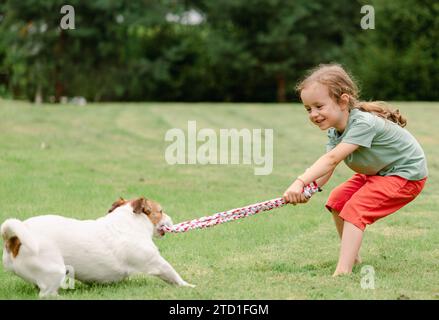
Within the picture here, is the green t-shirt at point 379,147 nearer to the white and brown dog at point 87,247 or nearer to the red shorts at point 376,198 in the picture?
the red shorts at point 376,198

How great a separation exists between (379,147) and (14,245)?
2.80 metres

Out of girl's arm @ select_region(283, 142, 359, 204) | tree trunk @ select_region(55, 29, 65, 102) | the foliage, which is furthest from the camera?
tree trunk @ select_region(55, 29, 65, 102)

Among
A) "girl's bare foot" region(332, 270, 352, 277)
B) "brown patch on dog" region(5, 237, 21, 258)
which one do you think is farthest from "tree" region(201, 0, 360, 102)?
"brown patch on dog" region(5, 237, 21, 258)

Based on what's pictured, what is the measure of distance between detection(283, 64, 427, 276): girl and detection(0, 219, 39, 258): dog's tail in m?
1.88

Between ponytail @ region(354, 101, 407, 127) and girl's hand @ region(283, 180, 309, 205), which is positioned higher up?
ponytail @ region(354, 101, 407, 127)

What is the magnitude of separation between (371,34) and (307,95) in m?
37.1

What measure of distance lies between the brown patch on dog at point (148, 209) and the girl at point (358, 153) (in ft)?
3.09

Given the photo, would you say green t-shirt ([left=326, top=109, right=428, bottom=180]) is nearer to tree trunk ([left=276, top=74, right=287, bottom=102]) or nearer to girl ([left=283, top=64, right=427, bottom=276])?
girl ([left=283, top=64, right=427, bottom=276])

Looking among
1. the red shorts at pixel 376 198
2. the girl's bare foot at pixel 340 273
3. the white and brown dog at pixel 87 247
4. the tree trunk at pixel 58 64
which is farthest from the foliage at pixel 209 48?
the white and brown dog at pixel 87 247

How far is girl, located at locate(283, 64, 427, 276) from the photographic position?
19.0ft

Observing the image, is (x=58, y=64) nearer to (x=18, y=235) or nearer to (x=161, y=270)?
(x=161, y=270)

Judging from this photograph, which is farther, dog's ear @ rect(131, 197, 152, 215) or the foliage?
the foliage
